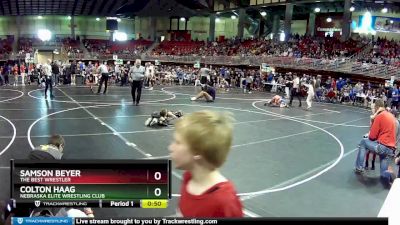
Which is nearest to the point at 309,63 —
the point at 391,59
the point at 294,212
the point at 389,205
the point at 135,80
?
the point at 391,59

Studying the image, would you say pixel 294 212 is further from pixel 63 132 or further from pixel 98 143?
pixel 63 132

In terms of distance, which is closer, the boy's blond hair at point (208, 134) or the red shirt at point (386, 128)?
the boy's blond hair at point (208, 134)

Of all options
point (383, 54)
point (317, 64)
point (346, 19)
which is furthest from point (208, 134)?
point (346, 19)

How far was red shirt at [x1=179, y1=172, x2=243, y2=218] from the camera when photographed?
2.12 m

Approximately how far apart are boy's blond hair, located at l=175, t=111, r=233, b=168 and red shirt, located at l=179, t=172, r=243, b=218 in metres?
0.14

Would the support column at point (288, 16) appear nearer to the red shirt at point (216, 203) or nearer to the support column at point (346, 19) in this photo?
the support column at point (346, 19)

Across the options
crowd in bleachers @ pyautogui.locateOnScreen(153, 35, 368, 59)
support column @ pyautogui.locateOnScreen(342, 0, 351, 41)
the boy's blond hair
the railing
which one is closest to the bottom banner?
the boy's blond hair

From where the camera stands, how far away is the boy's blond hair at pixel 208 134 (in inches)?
84.4

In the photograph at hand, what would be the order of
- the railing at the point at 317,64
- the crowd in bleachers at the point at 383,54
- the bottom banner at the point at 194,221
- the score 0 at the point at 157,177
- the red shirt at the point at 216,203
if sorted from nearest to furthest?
the bottom banner at the point at 194,221
the red shirt at the point at 216,203
the score 0 at the point at 157,177
the railing at the point at 317,64
the crowd in bleachers at the point at 383,54

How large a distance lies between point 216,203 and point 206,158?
236 millimetres

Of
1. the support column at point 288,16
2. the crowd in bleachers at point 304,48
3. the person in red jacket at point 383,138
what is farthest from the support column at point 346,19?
the person in red jacket at point 383,138

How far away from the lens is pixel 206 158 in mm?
2215
